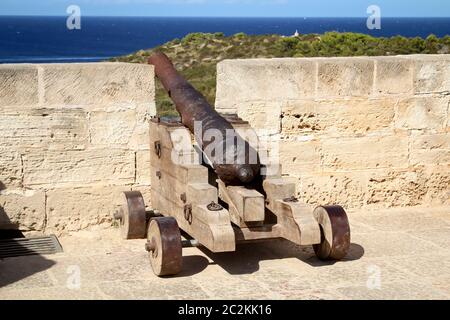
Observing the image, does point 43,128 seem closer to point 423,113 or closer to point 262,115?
point 262,115

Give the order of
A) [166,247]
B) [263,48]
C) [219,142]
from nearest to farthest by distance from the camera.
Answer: [166,247] < [219,142] < [263,48]

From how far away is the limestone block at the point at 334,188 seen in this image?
19.0 ft

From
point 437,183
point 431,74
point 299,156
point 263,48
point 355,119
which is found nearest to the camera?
point 299,156

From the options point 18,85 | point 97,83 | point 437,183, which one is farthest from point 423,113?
point 18,85

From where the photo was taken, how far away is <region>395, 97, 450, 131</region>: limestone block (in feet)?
19.7

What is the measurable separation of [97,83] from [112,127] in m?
0.32

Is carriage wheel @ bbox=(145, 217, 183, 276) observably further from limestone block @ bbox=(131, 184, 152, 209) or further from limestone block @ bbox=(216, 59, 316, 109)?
limestone block @ bbox=(216, 59, 316, 109)

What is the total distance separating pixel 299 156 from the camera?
5.75 meters

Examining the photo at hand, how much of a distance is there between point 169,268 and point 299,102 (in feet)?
6.69

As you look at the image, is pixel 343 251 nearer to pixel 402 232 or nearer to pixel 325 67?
pixel 402 232

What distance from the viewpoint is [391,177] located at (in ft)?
19.8

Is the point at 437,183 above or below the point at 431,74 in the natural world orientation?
below

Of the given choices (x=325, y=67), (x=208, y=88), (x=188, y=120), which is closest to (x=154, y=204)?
(x=188, y=120)

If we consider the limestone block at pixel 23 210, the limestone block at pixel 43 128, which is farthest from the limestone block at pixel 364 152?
the limestone block at pixel 23 210
